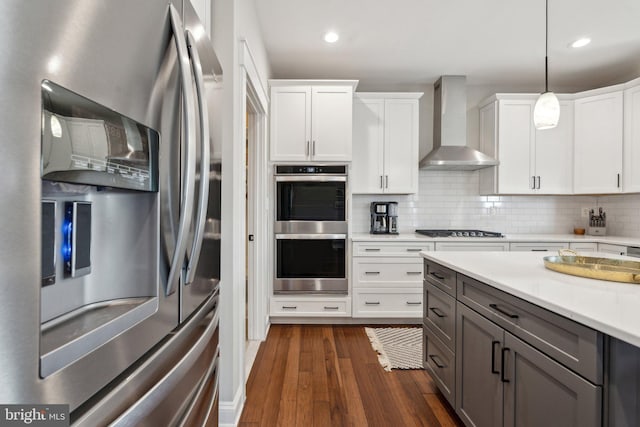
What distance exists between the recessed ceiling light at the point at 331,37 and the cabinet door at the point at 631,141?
2959mm

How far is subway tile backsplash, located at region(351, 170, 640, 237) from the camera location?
3930 mm

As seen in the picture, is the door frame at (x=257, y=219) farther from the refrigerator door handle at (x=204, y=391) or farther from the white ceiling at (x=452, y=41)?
the refrigerator door handle at (x=204, y=391)

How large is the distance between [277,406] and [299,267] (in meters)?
1.47

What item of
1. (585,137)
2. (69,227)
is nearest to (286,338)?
(69,227)

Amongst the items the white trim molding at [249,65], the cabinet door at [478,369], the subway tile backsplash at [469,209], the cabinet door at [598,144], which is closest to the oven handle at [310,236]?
the subway tile backsplash at [469,209]

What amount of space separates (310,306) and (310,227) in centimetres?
80

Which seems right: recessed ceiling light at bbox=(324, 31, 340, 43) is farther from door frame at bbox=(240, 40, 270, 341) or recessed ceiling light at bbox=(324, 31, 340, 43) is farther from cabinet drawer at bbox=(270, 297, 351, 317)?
cabinet drawer at bbox=(270, 297, 351, 317)

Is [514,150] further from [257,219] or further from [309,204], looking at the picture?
[257,219]

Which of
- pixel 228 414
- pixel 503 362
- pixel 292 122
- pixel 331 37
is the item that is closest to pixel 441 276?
pixel 503 362

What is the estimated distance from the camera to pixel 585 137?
3.51 meters

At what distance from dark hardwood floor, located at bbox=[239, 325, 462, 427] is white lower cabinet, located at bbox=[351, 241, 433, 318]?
0.53 metres

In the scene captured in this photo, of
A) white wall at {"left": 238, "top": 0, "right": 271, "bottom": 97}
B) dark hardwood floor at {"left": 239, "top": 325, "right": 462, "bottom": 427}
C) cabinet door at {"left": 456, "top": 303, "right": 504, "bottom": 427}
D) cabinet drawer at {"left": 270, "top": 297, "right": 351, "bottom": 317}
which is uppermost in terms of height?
white wall at {"left": 238, "top": 0, "right": 271, "bottom": 97}

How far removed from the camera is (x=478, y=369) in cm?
151

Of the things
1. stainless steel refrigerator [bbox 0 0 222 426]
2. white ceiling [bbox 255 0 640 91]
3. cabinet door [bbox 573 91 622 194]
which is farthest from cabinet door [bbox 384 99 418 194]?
stainless steel refrigerator [bbox 0 0 222 426]
